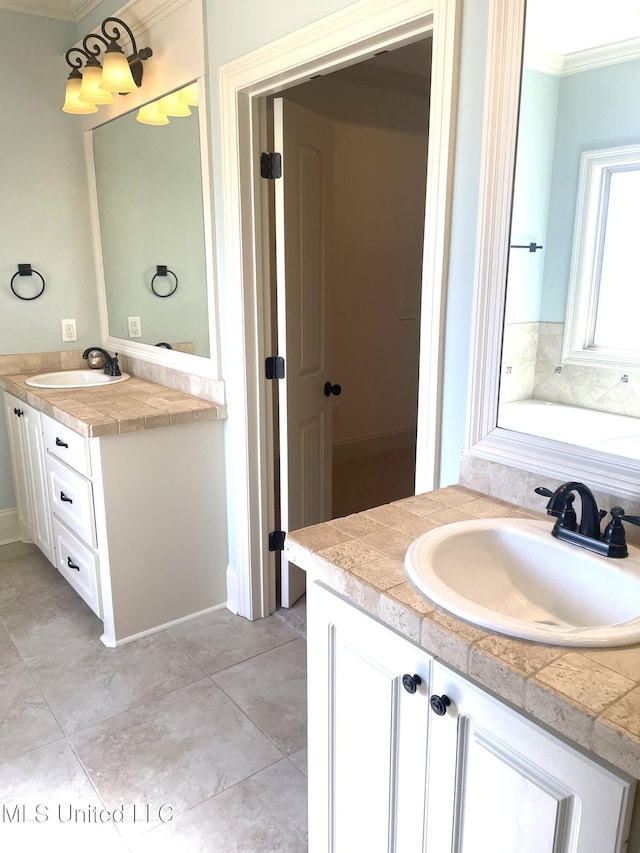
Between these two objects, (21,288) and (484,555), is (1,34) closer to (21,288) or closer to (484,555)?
(21,288)

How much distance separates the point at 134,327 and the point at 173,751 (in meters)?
1.99

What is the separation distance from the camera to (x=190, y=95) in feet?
8.19

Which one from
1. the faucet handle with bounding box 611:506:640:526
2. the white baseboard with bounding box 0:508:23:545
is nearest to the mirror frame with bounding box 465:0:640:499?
the faucet handle with bounding box 611:506:640:526

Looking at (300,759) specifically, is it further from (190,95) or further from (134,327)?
(190,95)

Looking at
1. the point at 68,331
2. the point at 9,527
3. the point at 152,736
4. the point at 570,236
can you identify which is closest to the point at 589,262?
the point at 570,236

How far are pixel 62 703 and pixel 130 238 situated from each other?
81.8 inches

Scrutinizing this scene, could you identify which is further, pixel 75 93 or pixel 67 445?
pixel 75 93

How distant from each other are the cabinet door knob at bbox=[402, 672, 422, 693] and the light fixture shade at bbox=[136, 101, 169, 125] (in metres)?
2.44

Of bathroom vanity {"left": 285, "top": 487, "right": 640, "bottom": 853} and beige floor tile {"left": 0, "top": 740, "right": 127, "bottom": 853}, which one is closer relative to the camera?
bathroom vanity {"left": 285, "top": 487, "right": 640, "bottom": 853}

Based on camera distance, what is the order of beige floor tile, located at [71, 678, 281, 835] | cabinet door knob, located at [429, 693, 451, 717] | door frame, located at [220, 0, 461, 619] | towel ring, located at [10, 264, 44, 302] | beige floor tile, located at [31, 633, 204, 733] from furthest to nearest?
towel ring, located at [10, 264, 44, 302]
beige floor tile, located at [31, 633, 204, 733]
beige floor tile, located at [71, 678, 281, 835]
door frame, located at [220, 0, 461, 619]
cabinet door knob, located at [429, 693, 451, 717]

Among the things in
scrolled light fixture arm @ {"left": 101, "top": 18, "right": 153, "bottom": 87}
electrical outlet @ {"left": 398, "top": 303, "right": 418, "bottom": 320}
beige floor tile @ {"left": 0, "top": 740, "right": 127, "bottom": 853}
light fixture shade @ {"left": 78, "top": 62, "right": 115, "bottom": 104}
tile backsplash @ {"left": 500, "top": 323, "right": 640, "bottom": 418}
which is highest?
scrolled light fixture arm @ {"left": 101, "top": 18, "right": 153, "bottom": 87}

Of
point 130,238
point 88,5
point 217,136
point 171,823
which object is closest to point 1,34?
point 88,5

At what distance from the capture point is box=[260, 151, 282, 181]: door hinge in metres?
2.38

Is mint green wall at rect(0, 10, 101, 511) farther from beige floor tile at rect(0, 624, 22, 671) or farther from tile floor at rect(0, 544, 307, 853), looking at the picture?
tile floor at rect(0, 544, 307, 853)
